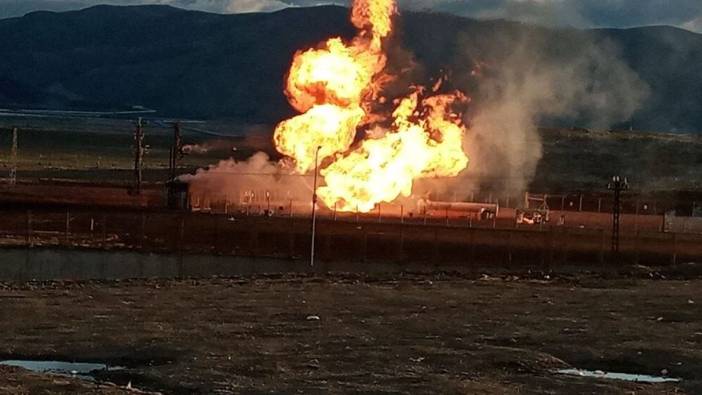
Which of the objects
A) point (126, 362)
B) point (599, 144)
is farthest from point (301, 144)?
point (599, 144)

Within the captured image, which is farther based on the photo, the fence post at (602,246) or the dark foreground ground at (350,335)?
the fence post at (602,246)

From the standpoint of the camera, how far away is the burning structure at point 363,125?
252 ft

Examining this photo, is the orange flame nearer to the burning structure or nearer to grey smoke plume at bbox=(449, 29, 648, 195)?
the burning structure

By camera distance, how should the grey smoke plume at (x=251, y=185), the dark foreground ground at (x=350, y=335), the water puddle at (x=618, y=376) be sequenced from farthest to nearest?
the grey smoke plume at (x=251, y=185)
the water puddle at (x=618, y=376)
the dark foreground ground at (x=350, y=335)

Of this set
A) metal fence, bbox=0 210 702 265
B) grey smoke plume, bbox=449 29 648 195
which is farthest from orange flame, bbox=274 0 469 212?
grey smoke plume, bbox=449 29 648 195

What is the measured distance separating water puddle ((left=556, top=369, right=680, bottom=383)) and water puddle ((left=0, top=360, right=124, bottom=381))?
10.3 metres

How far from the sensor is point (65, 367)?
2742 cm

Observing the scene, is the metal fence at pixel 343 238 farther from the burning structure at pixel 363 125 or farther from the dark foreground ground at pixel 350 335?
the dark foreground ground at pixel 350 335

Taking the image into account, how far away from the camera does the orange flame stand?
7662 centimetres

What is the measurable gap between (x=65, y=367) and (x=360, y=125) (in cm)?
5245

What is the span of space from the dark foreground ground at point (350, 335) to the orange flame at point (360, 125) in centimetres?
2978

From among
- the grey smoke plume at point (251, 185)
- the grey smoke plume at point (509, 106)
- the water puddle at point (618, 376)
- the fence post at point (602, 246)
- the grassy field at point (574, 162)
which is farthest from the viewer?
the grassy field at point (574, 162)

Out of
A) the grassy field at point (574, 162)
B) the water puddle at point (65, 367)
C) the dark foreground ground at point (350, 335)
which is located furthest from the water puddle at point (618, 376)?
the grassy field at point (574, 162)

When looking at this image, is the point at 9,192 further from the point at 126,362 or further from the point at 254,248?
the point at 126,362
